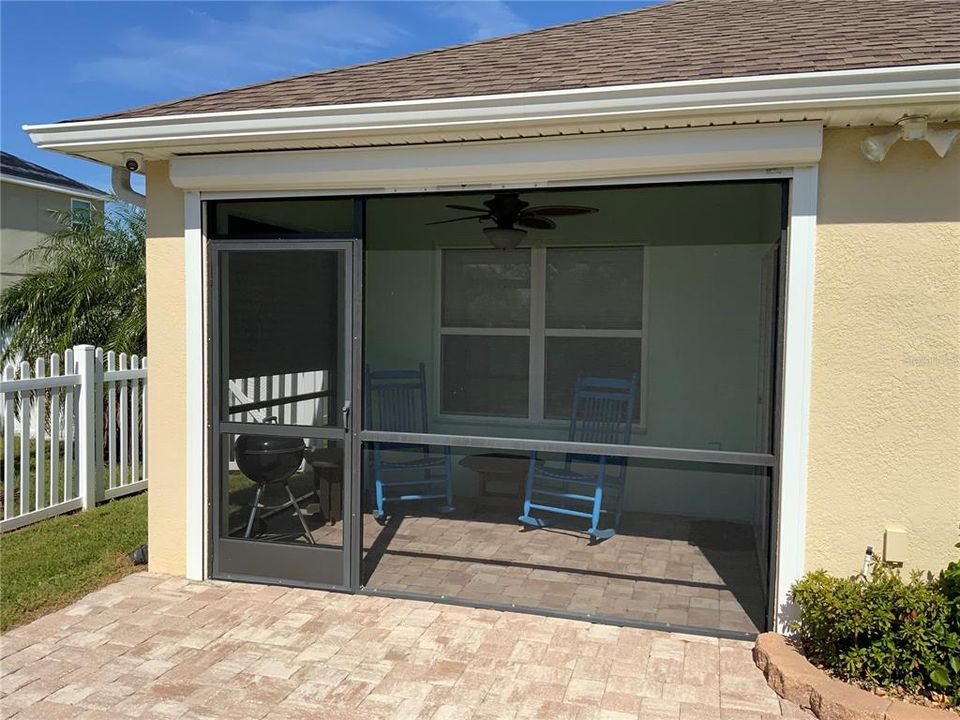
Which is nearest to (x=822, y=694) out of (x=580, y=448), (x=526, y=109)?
(x=580, y=448)

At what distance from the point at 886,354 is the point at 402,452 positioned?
2.58 m

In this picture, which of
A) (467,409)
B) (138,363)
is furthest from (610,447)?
(138,363)

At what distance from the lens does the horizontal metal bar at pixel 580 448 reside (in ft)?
11.9

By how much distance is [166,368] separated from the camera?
4.27 m

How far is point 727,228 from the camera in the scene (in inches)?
149

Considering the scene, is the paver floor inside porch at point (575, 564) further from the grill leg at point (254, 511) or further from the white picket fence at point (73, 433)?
the white picket fence at point (73, 433)

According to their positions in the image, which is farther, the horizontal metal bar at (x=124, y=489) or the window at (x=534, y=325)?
the horizontal metal bar at (x=124, y=489)

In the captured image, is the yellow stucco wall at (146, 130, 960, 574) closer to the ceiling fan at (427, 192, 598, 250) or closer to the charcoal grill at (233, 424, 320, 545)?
the ceiling fan at (427, 192, 598, 250)

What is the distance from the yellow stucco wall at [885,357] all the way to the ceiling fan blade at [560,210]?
45.5 inches

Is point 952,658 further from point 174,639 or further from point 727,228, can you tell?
point 174,639

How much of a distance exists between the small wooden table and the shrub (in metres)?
1.75

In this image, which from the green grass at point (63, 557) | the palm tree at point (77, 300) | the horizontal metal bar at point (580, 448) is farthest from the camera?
the palm tree at point (77, 300)

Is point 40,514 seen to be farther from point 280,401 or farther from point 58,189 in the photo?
point 58,189

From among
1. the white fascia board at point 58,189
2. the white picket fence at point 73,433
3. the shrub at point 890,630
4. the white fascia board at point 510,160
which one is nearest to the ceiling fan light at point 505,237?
the white fascia board at point 510,160
